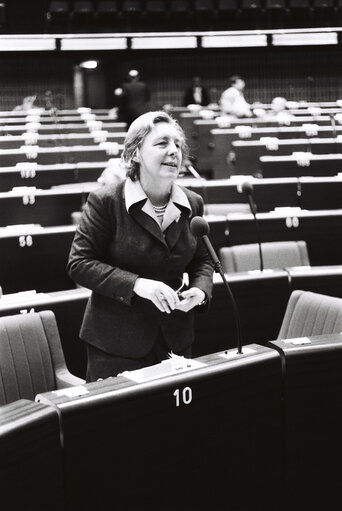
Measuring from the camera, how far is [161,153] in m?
2.34

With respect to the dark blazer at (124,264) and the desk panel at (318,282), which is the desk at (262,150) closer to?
the desk panel at (318,282)

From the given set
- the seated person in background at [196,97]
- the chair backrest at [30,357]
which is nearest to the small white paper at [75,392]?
the chair backrest at [30,357]

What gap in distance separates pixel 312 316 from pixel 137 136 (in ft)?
3.73

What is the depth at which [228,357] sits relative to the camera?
2.08 meters

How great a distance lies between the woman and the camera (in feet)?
7.73

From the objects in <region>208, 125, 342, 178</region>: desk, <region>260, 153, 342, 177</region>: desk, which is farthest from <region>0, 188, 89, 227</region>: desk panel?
<region>208, 125, 342, 178</region>: desk

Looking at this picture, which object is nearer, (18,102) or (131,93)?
(131,93)

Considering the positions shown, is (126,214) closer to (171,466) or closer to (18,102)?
(171,466)

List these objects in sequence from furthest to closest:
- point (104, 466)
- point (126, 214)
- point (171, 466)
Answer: point (126, 214)
point (171, 466)
point (104, 466)

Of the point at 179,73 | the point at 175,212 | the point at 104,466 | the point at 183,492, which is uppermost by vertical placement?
the point at 179,73

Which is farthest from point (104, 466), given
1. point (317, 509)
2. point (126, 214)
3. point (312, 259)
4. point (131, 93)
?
point (131, 93)

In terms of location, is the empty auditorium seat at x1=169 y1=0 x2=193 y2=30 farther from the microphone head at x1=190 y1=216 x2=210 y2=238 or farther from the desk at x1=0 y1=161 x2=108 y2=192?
the microphone head at x1=190 y1=216 x2=210 y2=238

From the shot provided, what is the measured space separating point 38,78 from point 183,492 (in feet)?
56.9

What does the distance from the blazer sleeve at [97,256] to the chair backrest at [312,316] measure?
1016 millimetres
